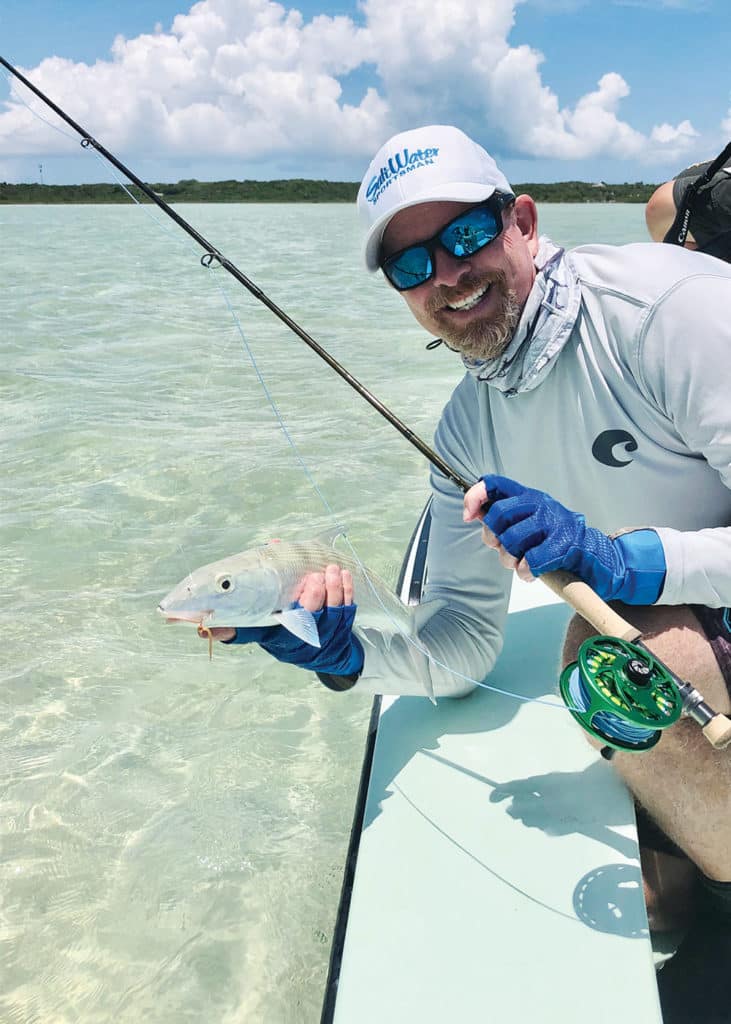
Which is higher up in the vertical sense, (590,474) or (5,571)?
(590,474)

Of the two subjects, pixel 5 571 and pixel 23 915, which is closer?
pixel 23 915

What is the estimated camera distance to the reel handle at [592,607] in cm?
150

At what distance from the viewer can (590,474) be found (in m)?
1.88

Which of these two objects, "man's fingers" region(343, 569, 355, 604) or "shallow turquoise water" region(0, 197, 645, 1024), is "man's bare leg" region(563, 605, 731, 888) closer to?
"man's fingers" region(343, 569, 355, 604)

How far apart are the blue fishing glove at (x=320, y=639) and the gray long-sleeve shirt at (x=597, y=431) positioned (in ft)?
0.42

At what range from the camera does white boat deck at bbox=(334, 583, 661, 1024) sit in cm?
137

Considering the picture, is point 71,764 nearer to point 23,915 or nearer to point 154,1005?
point 23,915

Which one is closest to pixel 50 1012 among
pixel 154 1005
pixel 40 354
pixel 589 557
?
pixel 154 1005

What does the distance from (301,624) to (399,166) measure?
101cm

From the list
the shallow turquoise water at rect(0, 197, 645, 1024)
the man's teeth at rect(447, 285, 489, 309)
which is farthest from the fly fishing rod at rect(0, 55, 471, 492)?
the shallow turquoise water at rect(0, 197, 645, 1024)

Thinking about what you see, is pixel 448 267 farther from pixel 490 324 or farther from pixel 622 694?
pixel 622 694

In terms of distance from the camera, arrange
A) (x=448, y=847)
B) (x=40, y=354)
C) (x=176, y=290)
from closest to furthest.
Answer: (x=448, y=847) < (x=40, y=354) < (x=176, y=290)

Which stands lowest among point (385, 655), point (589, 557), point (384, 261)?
point (385, 655)

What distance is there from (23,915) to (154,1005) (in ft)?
1.54
